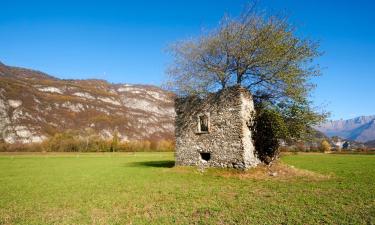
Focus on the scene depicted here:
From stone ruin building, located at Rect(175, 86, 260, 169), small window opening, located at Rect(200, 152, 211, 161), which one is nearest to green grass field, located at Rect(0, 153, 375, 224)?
stone ruin building, located at Rect(175, 86, 260, 169)

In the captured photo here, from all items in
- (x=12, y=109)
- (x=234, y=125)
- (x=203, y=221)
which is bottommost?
(x=203, y=221)

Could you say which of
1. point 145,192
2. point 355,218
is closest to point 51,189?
point 145,192

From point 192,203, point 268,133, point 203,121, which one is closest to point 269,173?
point 268,133

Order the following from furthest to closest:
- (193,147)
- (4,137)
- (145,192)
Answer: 1. (4,137)
2. (193,147)
3. (145,192)

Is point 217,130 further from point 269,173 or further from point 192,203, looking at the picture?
point 192,203

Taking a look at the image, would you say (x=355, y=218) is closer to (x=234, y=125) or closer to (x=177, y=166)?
(x=234, y=125)

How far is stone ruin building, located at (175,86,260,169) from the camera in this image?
24547 mm

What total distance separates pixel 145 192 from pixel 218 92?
12.1m

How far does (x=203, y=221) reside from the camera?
10656 mm

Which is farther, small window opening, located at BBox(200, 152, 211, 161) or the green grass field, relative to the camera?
small window opening, located at BBox(200, 152, 211, 161)

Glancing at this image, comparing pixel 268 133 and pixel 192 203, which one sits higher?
pixel 268 133

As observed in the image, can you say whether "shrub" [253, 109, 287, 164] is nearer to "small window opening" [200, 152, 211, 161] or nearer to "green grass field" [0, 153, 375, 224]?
"small window opening" [200, 152, 211, 161]

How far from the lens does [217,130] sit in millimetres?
25703

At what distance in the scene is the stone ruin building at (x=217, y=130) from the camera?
80.5ft
